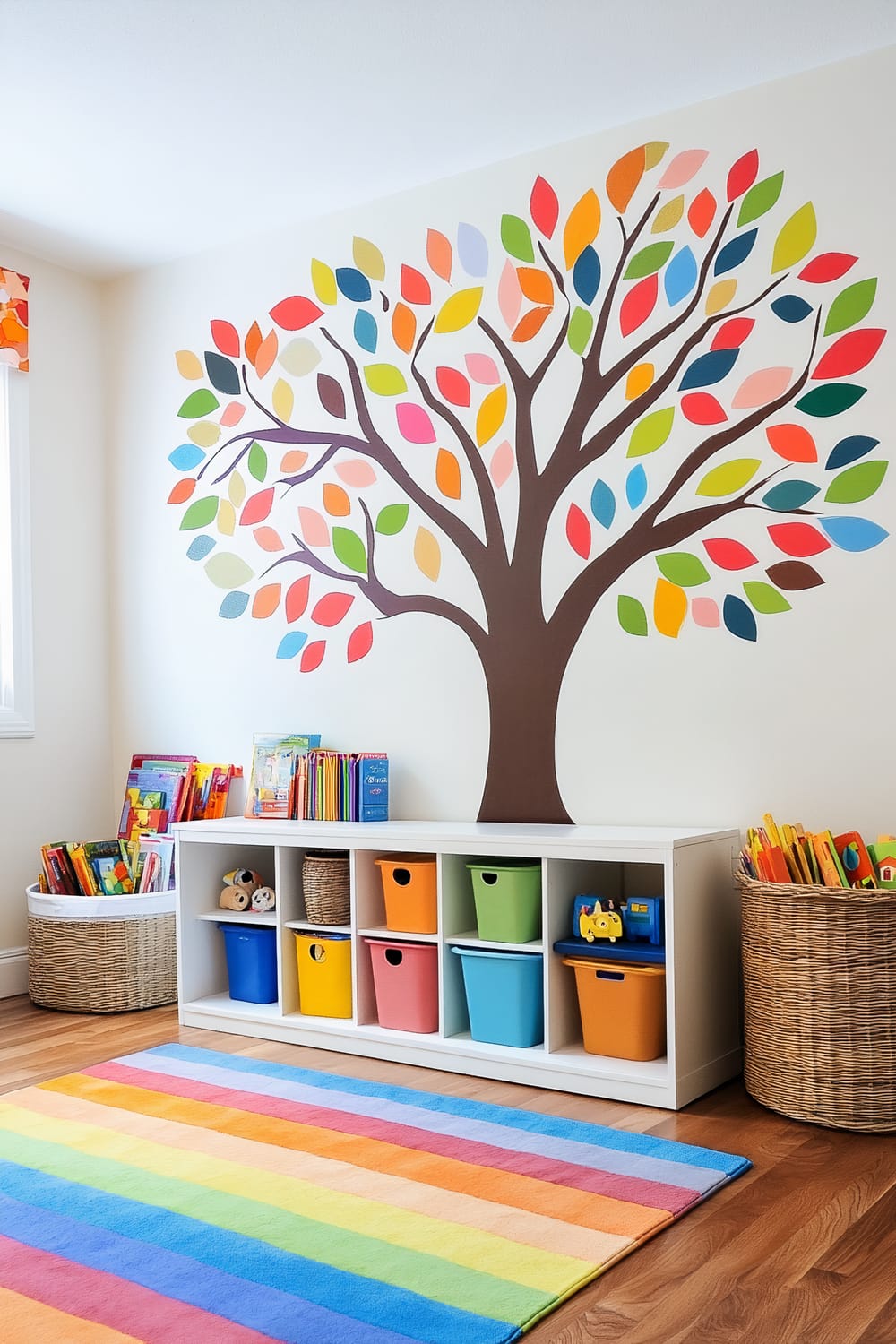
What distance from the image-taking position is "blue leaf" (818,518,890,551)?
2.78 metres

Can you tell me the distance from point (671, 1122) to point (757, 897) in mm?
509

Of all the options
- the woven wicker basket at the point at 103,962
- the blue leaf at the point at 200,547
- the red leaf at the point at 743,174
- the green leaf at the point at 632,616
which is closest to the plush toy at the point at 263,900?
the woven wicker basket at the point at 103,962

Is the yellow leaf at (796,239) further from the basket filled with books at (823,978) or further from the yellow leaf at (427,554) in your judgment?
the basket filled with books at (823,978)

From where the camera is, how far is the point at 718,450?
3.00m

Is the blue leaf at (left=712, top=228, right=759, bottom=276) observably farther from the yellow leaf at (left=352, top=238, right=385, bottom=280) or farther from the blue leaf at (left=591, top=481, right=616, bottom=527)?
the yellow leaf at (left=352, top=238, right=385, bottom=280)

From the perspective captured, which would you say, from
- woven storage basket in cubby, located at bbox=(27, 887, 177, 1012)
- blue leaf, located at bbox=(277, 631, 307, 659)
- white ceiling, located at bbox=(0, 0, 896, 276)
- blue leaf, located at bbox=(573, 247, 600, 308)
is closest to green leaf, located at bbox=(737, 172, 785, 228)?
white ceiling, located at bbox=(0, 0, 896, 276)

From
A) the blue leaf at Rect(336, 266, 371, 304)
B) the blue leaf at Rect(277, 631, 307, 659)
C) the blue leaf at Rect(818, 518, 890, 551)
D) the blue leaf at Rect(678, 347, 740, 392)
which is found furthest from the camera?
the blue leaf at Rect(277, 631, 307, 659)

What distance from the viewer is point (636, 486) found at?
313 centimetres

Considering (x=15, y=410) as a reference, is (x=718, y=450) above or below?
below

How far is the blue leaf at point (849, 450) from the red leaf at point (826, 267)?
0.40 m

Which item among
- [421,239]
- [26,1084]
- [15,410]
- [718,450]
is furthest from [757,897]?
[15,410]

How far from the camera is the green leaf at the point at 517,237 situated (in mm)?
3332

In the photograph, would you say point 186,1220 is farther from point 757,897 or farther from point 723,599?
point 723,599

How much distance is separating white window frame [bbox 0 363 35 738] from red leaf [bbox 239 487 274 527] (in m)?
0.77
